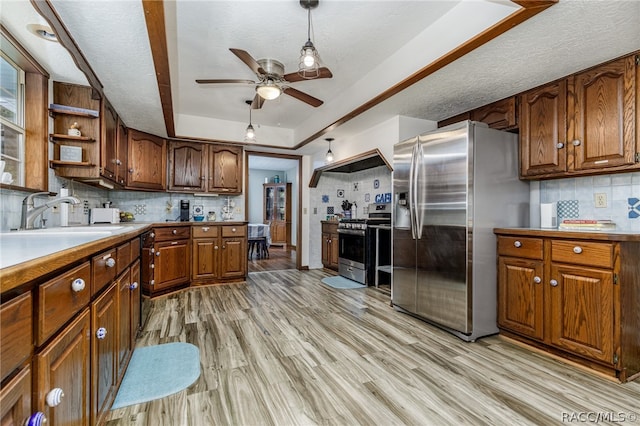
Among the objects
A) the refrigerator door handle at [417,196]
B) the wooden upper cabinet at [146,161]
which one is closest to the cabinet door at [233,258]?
the wooden upper cabinet at [146,161]

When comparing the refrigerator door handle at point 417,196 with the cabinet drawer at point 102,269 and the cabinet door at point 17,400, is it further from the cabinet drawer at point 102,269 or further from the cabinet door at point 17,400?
the cabinet door at point 17,400

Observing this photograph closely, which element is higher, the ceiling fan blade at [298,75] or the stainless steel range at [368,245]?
the ceiling fan blade at [298,75]

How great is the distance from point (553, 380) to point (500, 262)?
94cm

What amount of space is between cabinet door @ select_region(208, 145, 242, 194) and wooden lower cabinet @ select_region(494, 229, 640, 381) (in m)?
3.80

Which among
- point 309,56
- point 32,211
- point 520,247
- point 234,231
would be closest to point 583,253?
point 520,247

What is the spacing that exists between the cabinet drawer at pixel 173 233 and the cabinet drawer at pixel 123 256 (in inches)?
78.8

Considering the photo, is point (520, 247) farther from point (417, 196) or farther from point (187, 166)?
point (187, 166)

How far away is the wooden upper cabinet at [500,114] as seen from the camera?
9.04ft

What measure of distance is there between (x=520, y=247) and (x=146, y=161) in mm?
4468

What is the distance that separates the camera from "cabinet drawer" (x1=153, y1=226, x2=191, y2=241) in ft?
12.2

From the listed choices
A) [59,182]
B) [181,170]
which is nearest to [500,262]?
[59,182]

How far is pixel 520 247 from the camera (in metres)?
2.41

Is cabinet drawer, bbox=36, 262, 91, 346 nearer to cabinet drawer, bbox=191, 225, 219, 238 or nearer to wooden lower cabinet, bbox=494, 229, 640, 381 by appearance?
wooden lower cabinet, bbox=494, 229, 640, 381

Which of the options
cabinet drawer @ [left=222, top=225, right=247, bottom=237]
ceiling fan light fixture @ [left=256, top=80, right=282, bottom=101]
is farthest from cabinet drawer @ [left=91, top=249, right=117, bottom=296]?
cabinet drawer @ [left=222, top=225, right=247, bottom=237]
